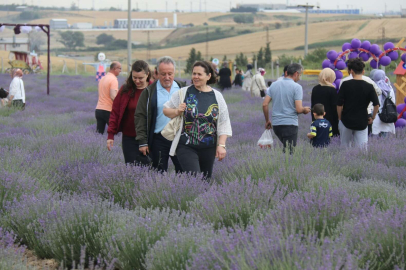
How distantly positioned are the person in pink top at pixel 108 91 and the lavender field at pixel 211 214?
147 cm

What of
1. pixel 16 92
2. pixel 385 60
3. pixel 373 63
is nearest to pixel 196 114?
pixel 385 60

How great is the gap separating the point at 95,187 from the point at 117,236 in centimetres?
193

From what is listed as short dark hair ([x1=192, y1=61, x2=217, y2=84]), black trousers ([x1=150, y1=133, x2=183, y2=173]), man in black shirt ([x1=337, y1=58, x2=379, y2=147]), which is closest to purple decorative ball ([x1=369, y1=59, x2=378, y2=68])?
man in black shirt ([x1=337, y1=58, x2=379, y2=147])

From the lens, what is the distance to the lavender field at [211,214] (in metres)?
3.34

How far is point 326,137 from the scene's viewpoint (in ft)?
27.0

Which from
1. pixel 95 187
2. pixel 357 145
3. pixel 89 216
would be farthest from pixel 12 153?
pixel 357 145

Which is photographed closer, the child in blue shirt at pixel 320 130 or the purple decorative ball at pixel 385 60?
the child in blue shirt at pixel 320 130

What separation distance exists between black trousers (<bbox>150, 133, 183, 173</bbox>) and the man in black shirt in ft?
9.25

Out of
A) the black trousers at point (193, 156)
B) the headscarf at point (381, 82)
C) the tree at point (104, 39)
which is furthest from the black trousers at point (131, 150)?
the tree at point (104, 39)

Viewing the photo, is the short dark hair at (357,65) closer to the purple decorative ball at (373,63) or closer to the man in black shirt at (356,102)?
the man in black shirt at (356,102)

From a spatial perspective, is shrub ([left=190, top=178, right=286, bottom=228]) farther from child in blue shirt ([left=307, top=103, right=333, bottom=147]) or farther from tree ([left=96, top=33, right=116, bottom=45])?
tree ([left=96, top=33, right=116, bottom=45])

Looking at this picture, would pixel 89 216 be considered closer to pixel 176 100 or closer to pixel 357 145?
pixel 176 100

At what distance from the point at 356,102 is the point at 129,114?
3.08m

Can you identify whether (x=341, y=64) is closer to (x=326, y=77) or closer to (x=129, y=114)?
(x=326, y=77)
